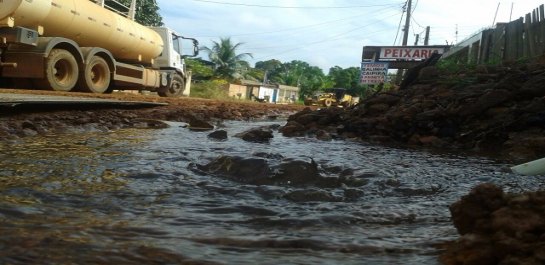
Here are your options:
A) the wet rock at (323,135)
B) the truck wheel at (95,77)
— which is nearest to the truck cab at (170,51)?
the truck wheel at (95,77)

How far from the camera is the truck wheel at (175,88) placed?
738 inches

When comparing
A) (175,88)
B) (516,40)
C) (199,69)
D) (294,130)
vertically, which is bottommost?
(294,130)

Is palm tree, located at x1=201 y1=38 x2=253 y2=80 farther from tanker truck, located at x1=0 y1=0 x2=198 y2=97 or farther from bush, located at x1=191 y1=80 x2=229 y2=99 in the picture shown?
tanker truck, located at x1=0 y1=0 x2=198 y2=97

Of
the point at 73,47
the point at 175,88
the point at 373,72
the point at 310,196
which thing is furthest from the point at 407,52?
the point at 310,196

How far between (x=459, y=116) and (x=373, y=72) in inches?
668

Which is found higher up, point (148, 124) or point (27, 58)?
point (27, 58)

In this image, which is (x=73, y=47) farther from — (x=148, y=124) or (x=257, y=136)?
(x=257, y=136)

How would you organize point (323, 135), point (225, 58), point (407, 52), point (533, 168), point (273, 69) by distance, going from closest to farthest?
point (533, 168)
point (323, 135)
point (407, 52)
point (225, 58)
point (273, 69)

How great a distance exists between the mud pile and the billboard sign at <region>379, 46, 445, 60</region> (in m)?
18.6

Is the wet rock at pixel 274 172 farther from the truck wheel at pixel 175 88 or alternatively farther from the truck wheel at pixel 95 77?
the truck wheel at pixel 175 88

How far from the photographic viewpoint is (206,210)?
8.07 feet

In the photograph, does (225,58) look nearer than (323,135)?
No

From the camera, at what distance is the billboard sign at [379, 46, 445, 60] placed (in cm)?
2653

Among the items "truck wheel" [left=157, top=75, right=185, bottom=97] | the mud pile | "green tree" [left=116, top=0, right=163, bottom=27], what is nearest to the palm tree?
"green tree" [left=116, top=0, right=163, bottom=27]
